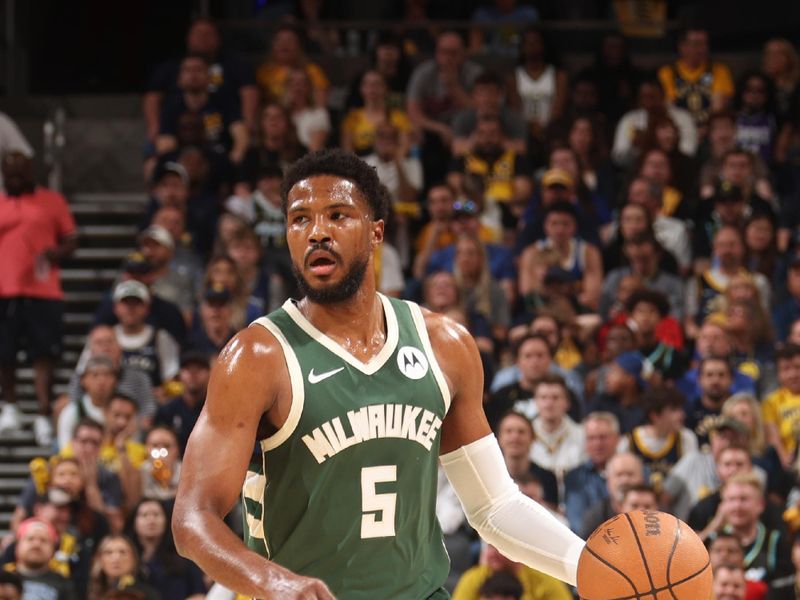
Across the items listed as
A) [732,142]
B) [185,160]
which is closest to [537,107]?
[732,142]

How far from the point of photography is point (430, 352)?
13.3 ft

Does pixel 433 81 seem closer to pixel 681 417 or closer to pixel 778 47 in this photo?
pixel 778 47

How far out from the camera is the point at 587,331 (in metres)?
9.96

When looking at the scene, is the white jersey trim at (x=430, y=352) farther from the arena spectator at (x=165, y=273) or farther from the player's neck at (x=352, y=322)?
the arena spectator at (x=165, y=273)

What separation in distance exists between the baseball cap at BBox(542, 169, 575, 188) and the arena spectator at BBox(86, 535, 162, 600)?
4.20m

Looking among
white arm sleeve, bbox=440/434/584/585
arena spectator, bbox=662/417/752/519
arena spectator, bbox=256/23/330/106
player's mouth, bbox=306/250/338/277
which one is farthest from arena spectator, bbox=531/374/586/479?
player's mouth, bbox=306/250/338/277

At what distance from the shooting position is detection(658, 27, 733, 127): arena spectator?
12422mm

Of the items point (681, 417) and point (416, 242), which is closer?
point (681, 417)

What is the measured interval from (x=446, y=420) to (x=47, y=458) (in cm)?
688

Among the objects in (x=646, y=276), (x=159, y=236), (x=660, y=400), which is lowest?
(x=660, y=400)

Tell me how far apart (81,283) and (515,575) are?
577 centimetres

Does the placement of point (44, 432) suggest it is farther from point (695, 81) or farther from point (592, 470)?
point (695, 81)

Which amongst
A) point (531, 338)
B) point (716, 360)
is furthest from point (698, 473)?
point (531, 338)

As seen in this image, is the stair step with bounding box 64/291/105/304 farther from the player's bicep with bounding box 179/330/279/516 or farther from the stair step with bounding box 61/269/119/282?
the player's bicep with bounding box 179/330/279/516
